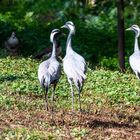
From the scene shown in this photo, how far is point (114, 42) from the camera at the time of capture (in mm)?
25891

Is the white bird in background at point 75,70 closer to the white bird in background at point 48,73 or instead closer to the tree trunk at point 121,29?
the white bird in background at point 48,73

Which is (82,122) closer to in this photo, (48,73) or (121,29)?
(48,73)

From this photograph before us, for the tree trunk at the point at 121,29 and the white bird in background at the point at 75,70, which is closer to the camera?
the white bird in background at the point at 75,70

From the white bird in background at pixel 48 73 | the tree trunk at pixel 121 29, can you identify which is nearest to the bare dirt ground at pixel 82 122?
the white bird in background at pixel 48 73

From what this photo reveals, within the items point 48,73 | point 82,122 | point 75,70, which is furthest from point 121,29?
point 82,122

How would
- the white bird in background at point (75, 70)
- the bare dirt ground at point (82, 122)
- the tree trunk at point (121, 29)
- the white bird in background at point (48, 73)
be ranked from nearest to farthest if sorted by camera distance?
the bare dirt ground at point (82, 122)
the white bird in background at point (48, 73)
the white bird in background at point (75, 70)
the tree trunk at point (121, 29)

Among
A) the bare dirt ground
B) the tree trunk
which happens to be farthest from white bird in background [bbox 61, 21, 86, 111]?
the tree trunk

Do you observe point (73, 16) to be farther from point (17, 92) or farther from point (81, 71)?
point (81, 71)

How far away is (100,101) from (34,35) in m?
12.5

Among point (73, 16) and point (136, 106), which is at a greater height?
point (73, 16)

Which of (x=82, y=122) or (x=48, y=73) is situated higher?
(x=48, y=73)

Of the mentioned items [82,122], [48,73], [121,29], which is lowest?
[82,122]

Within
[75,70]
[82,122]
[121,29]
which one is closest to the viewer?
[82,122]

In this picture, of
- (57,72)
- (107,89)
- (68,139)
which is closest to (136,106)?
(107,89)
